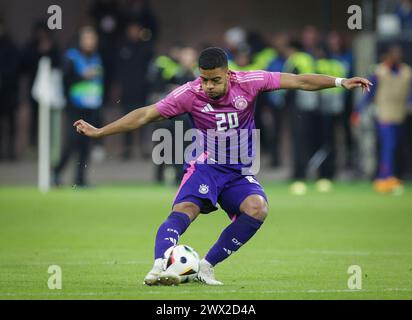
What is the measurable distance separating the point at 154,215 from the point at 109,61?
8.45 meters

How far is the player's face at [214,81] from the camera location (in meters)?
9.93

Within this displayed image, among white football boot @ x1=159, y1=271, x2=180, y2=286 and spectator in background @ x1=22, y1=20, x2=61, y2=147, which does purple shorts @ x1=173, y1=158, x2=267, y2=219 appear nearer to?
white football boot @ x1=159, y1=271, x2=180, y2=286

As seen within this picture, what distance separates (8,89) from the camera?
86.2 feet

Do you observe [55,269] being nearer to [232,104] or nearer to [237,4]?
[232,104]

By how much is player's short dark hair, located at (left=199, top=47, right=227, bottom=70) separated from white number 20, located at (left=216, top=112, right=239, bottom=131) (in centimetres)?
54

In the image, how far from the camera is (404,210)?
59.2ft

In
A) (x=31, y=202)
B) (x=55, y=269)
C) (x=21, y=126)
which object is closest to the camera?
(x=55, y=269)

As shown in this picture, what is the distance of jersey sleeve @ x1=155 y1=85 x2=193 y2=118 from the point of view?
10.2 metres

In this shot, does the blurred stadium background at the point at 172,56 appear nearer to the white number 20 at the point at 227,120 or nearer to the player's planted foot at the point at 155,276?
the white number 20 at the point at 227,120

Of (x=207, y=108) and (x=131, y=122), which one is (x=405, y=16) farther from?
(x=131, y=122)

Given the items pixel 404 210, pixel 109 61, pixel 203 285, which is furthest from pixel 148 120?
pixel 109 61

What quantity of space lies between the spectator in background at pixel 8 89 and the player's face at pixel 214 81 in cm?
1604

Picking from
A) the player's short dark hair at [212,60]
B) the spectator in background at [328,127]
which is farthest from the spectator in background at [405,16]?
the player's short dark hair at [212,60]

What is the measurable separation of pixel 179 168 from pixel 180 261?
1285 centimetres
